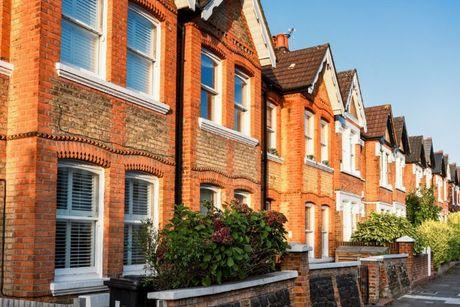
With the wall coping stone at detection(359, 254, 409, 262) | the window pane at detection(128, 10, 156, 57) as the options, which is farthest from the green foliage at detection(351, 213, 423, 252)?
the window pane at detection(128, 10, 156, 57)

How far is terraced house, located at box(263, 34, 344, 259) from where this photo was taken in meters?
17.2

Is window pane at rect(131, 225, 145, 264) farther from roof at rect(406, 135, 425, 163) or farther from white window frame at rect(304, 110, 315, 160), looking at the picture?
roof at rect(406, 135, 425, 163)

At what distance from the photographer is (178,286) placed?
7.57 meters

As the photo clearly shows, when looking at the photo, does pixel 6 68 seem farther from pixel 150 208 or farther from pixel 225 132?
pixel 225 132

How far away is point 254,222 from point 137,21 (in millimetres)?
4697

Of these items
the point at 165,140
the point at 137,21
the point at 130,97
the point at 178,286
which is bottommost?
the point at 178,286

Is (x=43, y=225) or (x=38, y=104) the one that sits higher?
(x=38, y=104)

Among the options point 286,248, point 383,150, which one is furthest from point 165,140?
point 383,150

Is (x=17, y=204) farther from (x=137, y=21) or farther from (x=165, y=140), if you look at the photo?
(x=137, y=21)

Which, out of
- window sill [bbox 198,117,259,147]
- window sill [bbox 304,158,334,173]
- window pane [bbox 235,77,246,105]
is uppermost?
window pane [bbox 235,77,246,105]

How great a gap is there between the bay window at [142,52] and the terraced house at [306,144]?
20.2 ft

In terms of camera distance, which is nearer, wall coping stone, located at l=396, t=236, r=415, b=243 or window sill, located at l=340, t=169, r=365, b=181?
wall coping stone, located at l=396, t=236, r=415, b=243

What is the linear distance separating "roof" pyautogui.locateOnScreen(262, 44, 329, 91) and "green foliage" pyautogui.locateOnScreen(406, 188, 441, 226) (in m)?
18.2

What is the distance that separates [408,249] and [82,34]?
1423 centimetres
